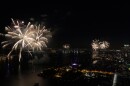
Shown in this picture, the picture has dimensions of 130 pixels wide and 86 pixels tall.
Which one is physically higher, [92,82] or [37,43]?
[37,43]

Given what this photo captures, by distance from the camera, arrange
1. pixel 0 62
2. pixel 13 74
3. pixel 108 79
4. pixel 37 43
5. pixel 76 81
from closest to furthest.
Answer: pixel 37 43, pixel 76 81, pixel 108 79, pixel 13 74, pixel 0 62

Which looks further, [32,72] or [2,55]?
[2,55]

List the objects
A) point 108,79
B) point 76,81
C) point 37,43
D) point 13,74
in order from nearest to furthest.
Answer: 1. point 37,43
2. point 76,81
3. point 108,79
4. point 13,74

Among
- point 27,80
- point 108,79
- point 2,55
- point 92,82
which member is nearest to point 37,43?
point 27,80

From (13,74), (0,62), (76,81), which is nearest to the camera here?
(76,81)

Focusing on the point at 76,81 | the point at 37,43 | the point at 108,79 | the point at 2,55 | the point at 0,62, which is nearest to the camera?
the point at 37,43

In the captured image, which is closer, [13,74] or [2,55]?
[13,74]

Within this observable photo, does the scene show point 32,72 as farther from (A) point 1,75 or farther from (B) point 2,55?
(B) point 2,55

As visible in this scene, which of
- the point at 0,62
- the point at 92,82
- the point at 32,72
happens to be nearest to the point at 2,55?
the point at 0,62

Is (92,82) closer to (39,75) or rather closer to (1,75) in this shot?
(39,75)
